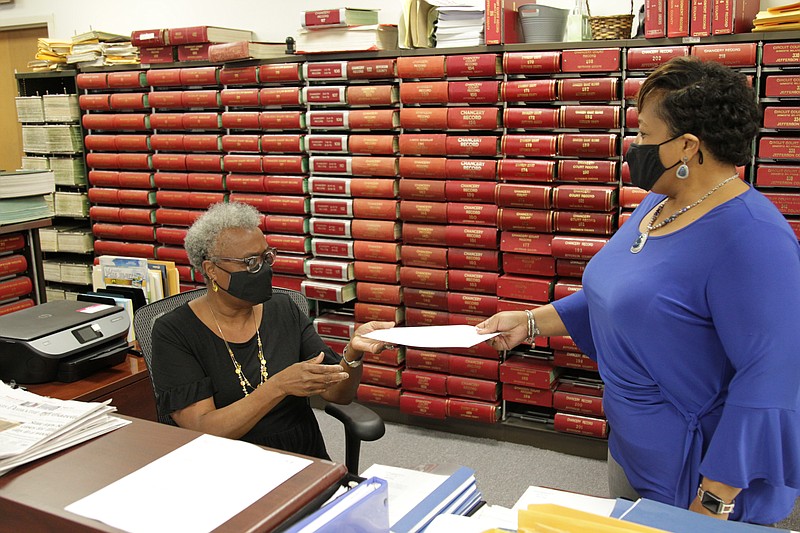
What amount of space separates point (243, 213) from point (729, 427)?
1.54 metres

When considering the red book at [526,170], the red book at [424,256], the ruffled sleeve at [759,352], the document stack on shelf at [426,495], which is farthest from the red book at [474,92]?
the document stack on shelf at [426,495]

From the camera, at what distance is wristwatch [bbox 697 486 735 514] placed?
156cm

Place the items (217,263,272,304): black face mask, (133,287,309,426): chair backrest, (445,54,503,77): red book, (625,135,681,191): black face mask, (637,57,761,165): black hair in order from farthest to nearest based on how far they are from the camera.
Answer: (445,54,503,77): red book < (133,287,309,426): chair backrest < (217,263,272,304): black face mask < (625,135,681,191): black face mask < (637,57,761,165): black hair

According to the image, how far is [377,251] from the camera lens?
13.9 ft

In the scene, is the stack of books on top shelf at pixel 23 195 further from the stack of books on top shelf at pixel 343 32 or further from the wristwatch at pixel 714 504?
the wristwatch at pixel 714 504

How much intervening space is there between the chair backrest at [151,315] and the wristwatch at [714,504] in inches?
57.5

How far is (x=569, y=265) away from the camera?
3750mm

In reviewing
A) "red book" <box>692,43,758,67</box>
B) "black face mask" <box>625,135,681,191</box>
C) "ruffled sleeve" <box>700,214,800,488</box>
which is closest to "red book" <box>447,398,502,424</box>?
"red book" <box>692,43,758,67</box>

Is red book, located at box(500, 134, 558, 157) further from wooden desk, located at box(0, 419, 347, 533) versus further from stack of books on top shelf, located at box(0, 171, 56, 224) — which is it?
wooden desk, located at box(0, 419, 347, 533)

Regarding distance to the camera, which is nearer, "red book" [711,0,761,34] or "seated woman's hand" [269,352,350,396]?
"seated woman's hand" [269,352,350,396]

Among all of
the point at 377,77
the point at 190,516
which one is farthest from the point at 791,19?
the point at 190,516

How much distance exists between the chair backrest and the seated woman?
14cm

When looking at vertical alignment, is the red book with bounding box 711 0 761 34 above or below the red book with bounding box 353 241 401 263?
above

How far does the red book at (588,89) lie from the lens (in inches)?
137
